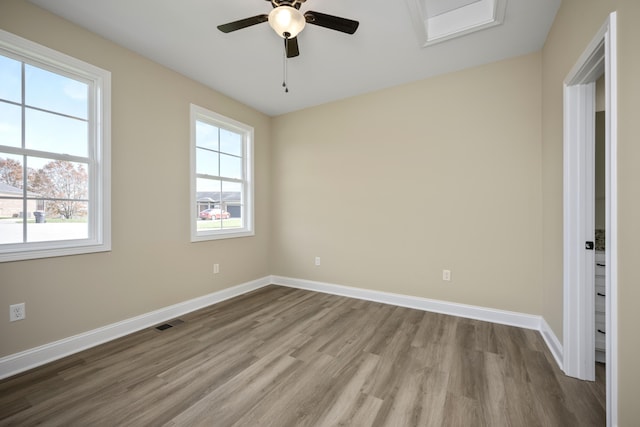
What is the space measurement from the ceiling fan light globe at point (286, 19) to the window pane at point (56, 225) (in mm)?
2301

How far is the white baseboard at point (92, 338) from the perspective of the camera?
1997 millimetres

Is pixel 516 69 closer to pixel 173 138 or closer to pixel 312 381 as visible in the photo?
pixel 312 381

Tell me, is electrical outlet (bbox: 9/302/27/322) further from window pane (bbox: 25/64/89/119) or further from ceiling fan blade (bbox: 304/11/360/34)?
ceiling fan blade (bbox: 304/11/360/34)

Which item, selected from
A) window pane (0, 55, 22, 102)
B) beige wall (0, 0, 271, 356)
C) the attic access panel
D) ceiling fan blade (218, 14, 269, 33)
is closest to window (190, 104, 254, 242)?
beige wall (0, 0, 271, 356)

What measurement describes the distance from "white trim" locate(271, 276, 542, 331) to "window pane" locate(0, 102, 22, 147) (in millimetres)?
3332

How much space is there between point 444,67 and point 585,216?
2042 millimetres

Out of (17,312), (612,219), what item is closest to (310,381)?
(612,219)

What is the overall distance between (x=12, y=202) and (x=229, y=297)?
2354 millimetres

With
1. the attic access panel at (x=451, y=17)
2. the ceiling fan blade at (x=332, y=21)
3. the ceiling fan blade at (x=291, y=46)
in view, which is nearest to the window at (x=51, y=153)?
the ceiling fan blade at (x=291, y=46)

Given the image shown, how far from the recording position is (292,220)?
14.1 ft

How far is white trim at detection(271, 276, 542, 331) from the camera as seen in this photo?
275 cm

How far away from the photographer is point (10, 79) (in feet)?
6.68

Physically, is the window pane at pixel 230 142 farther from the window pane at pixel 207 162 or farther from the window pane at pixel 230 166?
the window pane at pixel 207 162

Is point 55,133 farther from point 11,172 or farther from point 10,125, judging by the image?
point 11,172
